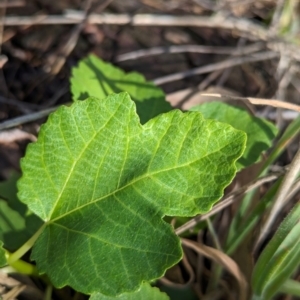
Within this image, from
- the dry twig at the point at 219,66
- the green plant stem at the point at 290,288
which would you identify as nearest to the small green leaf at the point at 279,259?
the green plant stem at the point at 290,288

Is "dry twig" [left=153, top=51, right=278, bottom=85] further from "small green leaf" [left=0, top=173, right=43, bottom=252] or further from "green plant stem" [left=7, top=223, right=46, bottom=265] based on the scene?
"green plant stem" [left=7, top=223, right=46, bottom=265]

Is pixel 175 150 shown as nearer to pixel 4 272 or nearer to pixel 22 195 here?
pixel 22 195

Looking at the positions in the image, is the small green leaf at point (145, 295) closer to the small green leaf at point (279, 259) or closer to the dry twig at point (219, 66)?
the small green leaf at point (279, 259)

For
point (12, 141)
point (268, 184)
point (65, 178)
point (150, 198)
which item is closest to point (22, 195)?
point (65, 178)

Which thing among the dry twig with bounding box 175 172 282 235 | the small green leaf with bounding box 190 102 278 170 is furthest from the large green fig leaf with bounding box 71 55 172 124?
the dry twig with bounding box 175 172 282 235

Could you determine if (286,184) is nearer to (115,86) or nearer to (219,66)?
(115,86)
